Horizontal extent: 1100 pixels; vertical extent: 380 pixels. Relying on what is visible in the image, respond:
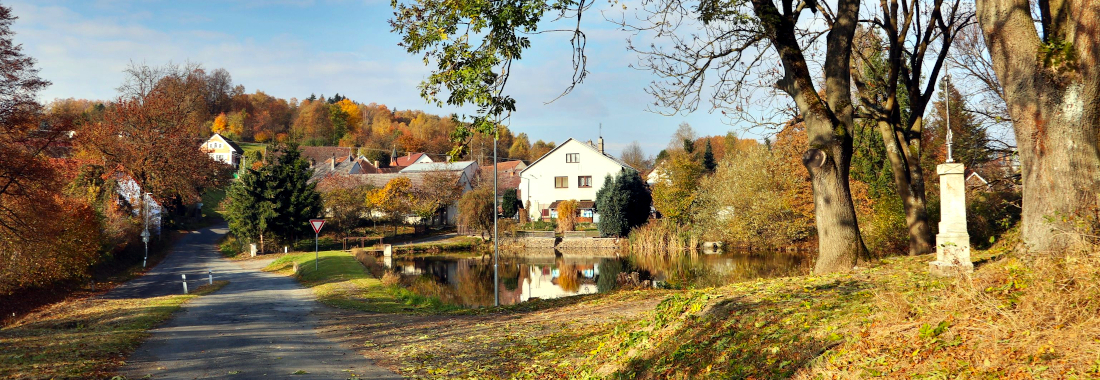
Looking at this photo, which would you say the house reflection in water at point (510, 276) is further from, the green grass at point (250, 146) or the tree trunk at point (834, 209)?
the green grass at point (250, 146)

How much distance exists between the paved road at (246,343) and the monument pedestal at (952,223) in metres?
7.29

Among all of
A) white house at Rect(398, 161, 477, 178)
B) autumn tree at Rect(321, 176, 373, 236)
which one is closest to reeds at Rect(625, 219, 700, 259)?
autumn tree at Rect(321, 176, 373, 236)

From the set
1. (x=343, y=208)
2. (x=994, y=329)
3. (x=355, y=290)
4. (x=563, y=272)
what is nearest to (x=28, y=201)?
(x=355, y=290)

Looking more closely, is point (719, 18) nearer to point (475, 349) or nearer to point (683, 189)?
point (475, 349)

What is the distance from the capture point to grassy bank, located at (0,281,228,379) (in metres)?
9.23

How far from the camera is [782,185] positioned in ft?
120

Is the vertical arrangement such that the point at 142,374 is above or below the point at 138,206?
below

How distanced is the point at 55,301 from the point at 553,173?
42.7 meters

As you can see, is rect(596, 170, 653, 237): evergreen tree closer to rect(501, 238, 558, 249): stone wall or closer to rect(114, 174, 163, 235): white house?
rect(501, 238, 558, 249): stone wall

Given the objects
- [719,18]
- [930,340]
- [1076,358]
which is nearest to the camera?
[1076,358]

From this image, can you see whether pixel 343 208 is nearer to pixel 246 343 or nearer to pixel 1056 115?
pixel 246 343

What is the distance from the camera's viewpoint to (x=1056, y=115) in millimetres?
6934

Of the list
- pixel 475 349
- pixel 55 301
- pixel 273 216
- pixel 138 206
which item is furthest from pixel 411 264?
pixel 475 349

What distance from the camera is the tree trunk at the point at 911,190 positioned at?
14.2 m
